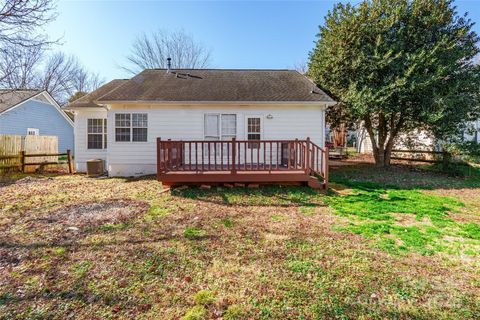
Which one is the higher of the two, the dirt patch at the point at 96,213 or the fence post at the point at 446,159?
the fence post at the point at 446,159

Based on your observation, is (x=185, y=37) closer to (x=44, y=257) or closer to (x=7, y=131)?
(x=7, y=131)

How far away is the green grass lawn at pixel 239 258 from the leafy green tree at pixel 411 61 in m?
5.11

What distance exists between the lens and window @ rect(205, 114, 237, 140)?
32.0ft

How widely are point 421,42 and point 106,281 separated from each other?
519 inches

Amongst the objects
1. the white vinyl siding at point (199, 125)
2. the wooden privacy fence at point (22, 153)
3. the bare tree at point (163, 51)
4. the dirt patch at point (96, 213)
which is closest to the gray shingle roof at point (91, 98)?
the wooden privacy fence at point (22, 153)

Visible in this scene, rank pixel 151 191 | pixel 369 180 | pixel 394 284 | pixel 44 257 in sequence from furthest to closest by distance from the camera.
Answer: pixel 369 180, pixel 151 191, pixel 44 257, pixel 394 284

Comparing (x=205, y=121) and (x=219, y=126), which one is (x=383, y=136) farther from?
(x=205, y=121)

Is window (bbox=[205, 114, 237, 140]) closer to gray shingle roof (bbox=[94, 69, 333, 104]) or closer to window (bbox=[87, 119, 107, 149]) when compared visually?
gray shingle roof (bbox=[94, 69, 333, 104])

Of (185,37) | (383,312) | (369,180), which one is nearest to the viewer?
(383,312)

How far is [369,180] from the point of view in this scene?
9.41 meters

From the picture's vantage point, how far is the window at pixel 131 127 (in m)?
9.66

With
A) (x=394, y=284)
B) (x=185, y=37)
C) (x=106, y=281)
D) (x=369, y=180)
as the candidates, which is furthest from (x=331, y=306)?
(x=185, y=37)

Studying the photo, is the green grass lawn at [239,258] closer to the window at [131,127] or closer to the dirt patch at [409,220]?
the dirt patch at [409,220]

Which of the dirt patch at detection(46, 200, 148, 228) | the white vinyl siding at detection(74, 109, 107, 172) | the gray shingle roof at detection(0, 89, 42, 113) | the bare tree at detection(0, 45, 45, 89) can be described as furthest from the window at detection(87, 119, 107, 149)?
the gray shingle roof at detection(0, 89, 42, 113)
